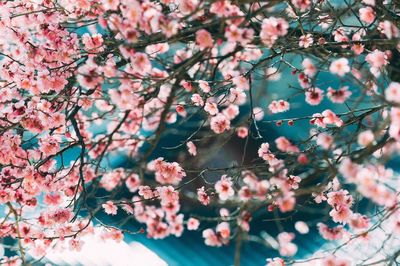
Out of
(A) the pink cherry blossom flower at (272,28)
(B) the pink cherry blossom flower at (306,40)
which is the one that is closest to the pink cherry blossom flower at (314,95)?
(B) the pink cherry blossom flower at (306,40)

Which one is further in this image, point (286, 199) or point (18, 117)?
point (18, 117)

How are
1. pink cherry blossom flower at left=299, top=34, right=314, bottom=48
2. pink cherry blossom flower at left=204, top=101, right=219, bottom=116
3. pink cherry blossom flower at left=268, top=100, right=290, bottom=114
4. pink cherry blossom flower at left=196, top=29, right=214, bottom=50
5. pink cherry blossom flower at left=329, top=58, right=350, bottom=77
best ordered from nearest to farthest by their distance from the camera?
pink cherry blossom flower at left=196, top=29, right=214, bottom=50, pink cherry blossom flower at left=329, top=58, right=350, bottom=77, pink cherry blossom flower at left=299, top=34, right=314, bottom=48, pink cherry blossom flower at left=204, top=101, right=219, bottom=116, pink cherry blossom flower at left=268, top=100, right=290, bottom=114

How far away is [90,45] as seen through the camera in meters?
4.56

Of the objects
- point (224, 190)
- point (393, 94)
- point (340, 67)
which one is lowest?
point (393, 94)

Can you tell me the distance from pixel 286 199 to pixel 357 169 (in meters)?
0.37

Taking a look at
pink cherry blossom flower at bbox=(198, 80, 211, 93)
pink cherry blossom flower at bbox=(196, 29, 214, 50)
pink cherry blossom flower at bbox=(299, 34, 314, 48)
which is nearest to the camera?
pink cherry blossom flower at bbox=(196, 29, 214, 50)

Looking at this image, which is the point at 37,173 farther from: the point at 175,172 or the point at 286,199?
the point at 286,199

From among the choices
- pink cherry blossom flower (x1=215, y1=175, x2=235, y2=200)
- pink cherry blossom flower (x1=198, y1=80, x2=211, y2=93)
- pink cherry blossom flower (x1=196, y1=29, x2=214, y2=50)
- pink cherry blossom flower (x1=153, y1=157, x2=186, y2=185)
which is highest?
pink cherry blossom flower (x1=198, y1=80, x2=211, y2=93)

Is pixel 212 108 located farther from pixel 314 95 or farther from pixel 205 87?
pixel 314 95

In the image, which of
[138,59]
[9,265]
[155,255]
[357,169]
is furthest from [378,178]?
[155,255]

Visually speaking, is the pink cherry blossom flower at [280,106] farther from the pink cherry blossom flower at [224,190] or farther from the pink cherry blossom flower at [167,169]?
the pink cherry blossom flower at [224,190]

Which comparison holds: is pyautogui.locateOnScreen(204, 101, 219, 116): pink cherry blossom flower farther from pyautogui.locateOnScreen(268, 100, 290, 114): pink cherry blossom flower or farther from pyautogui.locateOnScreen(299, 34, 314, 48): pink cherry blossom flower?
pyautogui.locateOnScreen(299, 34, 314, 48): pink cherry blossom flower

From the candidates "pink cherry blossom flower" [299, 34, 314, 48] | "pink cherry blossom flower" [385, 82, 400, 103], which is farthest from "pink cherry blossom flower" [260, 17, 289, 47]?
"pink cherry blossom flower" [299, 34, 314, 48]

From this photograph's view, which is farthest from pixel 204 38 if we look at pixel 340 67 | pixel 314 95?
pixel 314 95
